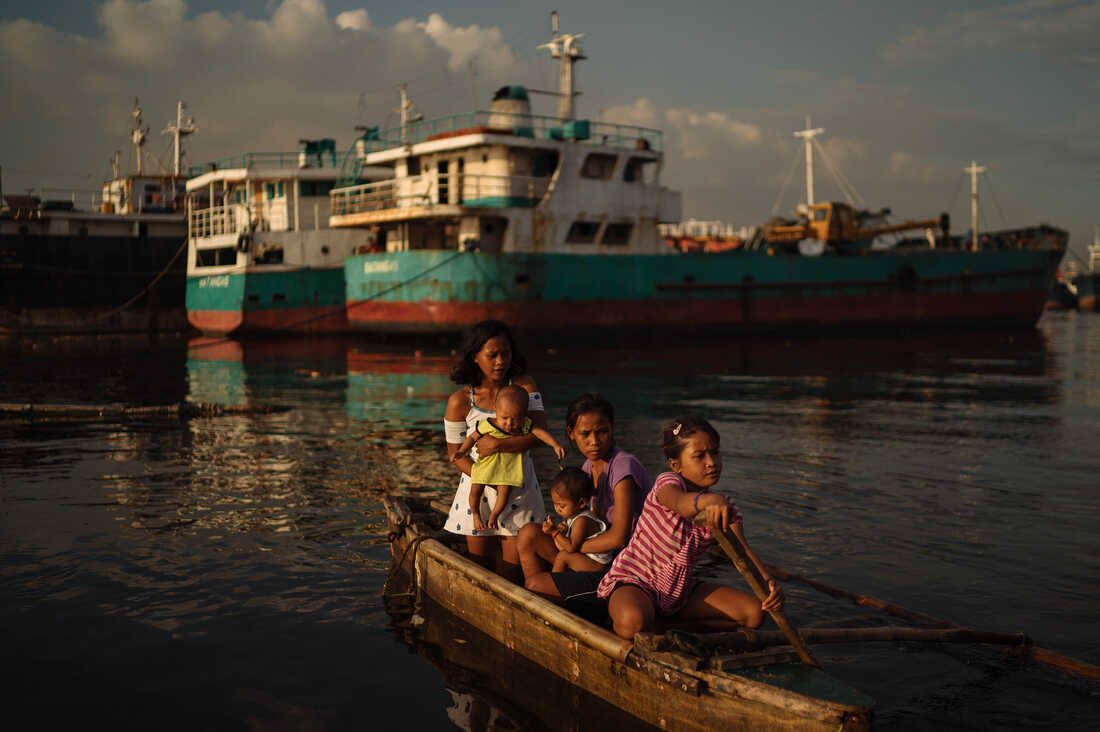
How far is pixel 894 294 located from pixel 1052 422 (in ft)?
73.0

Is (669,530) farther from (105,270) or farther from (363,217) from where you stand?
Answer: (105,270)

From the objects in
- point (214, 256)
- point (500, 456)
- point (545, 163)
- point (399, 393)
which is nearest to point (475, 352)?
point (500, 456)

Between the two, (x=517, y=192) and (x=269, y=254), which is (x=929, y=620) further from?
(x=269, y=254)

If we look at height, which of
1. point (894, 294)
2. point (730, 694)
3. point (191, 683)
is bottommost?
point (191, 683)

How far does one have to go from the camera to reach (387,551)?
6734 mm

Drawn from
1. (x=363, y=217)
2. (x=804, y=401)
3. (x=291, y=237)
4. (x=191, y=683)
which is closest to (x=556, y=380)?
(x=804, y=401)

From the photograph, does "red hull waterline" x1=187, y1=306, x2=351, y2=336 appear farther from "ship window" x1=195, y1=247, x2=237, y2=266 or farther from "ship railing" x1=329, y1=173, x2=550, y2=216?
"ship railing" x1=329, y1=173, x2=550, y2=216

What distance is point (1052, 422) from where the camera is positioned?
1302 cm

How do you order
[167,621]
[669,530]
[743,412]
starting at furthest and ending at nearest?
1. [743,412]
2. [167,621]
3. [669,530]

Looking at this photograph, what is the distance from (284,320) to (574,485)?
29.1 metres

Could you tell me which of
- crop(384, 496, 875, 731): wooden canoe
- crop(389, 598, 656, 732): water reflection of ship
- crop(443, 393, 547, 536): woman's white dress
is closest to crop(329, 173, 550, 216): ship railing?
crop(443, 393, 547, 536): woman's white dress

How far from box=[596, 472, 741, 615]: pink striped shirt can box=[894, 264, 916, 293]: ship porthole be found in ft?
107

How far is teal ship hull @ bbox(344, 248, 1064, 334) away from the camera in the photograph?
89.5ft

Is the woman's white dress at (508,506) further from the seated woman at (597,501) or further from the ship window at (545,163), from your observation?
the ship window at (545,163)
